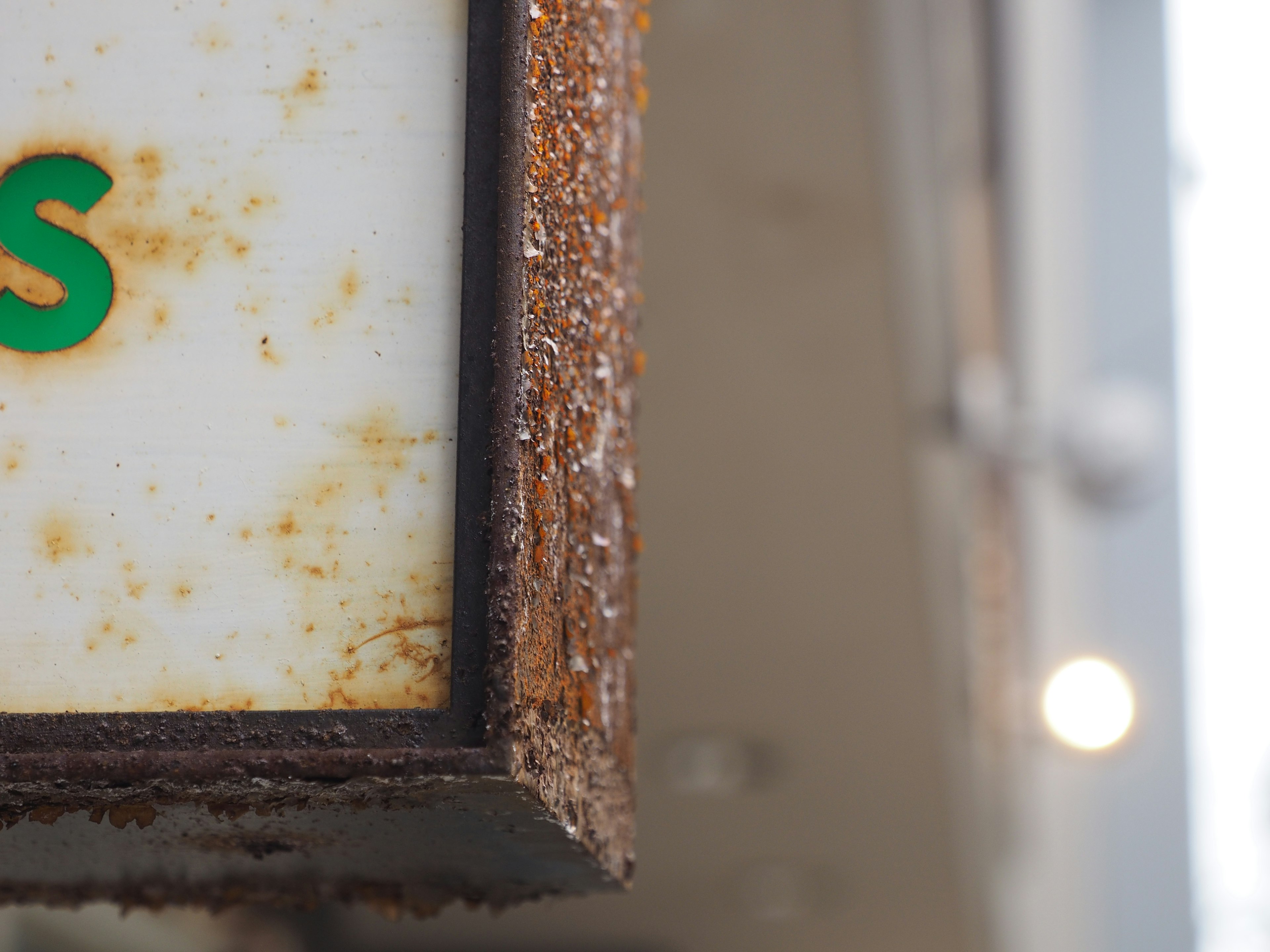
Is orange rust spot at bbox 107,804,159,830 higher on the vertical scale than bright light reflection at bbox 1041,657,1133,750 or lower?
higher

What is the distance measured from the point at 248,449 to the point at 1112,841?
4.56 metres

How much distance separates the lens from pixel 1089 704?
125 inches

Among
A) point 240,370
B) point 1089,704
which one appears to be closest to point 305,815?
point 240,370

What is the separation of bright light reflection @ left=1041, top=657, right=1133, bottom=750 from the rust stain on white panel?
3.00 metres

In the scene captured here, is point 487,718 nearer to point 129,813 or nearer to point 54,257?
point 129,813

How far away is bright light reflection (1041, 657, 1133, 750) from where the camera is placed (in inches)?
125

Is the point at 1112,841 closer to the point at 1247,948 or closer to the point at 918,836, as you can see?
the point at 918,836

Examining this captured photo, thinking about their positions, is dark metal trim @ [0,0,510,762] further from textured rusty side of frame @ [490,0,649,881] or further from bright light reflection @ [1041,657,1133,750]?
bright light reflection @ [1041,657,1133,750]

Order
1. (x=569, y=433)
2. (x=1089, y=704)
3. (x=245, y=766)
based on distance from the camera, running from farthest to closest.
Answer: (x=1089, y=704), (x=569, y=433), (x=245, y=766)

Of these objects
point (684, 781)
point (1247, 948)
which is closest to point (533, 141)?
point (684, 781)

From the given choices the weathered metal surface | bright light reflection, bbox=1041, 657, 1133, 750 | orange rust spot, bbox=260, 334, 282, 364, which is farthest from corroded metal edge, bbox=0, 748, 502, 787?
bright light reflection, bbox=1041, 657, 1133, 750

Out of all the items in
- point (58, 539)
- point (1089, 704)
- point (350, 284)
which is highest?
point (350, 284)

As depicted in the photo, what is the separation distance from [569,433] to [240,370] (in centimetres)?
16

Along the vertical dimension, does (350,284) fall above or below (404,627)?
above
